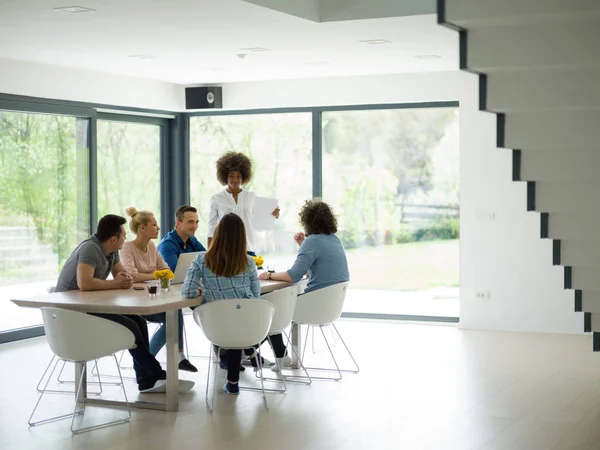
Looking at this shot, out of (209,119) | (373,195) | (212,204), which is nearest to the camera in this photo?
(212,204)

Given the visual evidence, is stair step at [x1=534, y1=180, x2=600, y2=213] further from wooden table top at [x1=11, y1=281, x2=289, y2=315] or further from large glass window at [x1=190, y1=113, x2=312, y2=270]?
large glass window at [x1=190, y1=113, x2=312, y2=270]

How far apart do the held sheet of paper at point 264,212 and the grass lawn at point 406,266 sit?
8.47 feet

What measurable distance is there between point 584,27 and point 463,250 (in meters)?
5.92

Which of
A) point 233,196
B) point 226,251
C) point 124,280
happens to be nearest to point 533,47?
point 226,251

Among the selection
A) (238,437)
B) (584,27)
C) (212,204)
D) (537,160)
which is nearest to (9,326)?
(212,204)

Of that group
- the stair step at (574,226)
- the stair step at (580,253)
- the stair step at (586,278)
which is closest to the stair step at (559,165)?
the stair step at (574,226)

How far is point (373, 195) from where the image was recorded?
10742 millimetres

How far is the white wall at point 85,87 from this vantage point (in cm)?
909

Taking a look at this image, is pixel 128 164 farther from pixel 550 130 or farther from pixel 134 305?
pixel 550 130

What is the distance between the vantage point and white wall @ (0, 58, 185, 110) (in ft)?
29.8

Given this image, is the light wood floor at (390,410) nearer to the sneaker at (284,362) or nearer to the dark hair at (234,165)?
the sneaker at (284,362)

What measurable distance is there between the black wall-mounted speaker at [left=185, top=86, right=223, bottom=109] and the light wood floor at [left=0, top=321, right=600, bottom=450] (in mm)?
3500

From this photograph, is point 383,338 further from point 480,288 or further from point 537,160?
point 537,160

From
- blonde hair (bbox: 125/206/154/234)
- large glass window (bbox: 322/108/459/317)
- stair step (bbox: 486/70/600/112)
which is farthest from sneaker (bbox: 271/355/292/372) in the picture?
stair step (bbox: 486/70/600/112)
